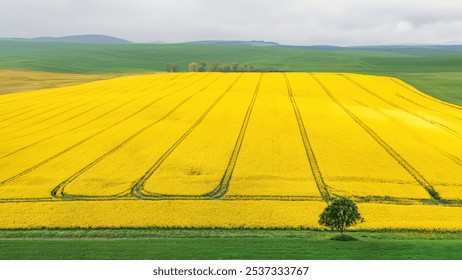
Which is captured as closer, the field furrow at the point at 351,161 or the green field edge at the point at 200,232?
the green field edge at the point at 200,232

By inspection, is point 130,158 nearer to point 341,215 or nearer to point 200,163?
point 200,163

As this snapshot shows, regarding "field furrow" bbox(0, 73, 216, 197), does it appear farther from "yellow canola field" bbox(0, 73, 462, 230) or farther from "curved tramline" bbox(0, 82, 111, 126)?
"curved tramline" bbox(0, 82, 111, 126)

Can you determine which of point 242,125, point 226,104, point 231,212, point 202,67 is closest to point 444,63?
point 202,67

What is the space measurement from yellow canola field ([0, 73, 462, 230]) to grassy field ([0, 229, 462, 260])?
41.8 inches

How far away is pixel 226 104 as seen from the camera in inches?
2527

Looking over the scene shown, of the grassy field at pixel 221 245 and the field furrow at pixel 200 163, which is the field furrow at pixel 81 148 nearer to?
the field furrow at pixel 200 163

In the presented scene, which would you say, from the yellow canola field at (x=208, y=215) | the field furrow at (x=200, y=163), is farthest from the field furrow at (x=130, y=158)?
the yellow canola field at (x=208, y=215)

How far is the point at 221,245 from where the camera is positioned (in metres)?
23.7

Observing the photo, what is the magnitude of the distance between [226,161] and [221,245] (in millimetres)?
15417

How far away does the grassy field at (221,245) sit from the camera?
74.3 feet

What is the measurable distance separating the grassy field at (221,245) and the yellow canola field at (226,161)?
106 centimetres

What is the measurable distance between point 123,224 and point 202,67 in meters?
111

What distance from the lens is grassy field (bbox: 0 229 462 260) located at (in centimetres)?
2264

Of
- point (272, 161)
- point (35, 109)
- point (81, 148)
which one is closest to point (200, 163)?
point (272, 161)
